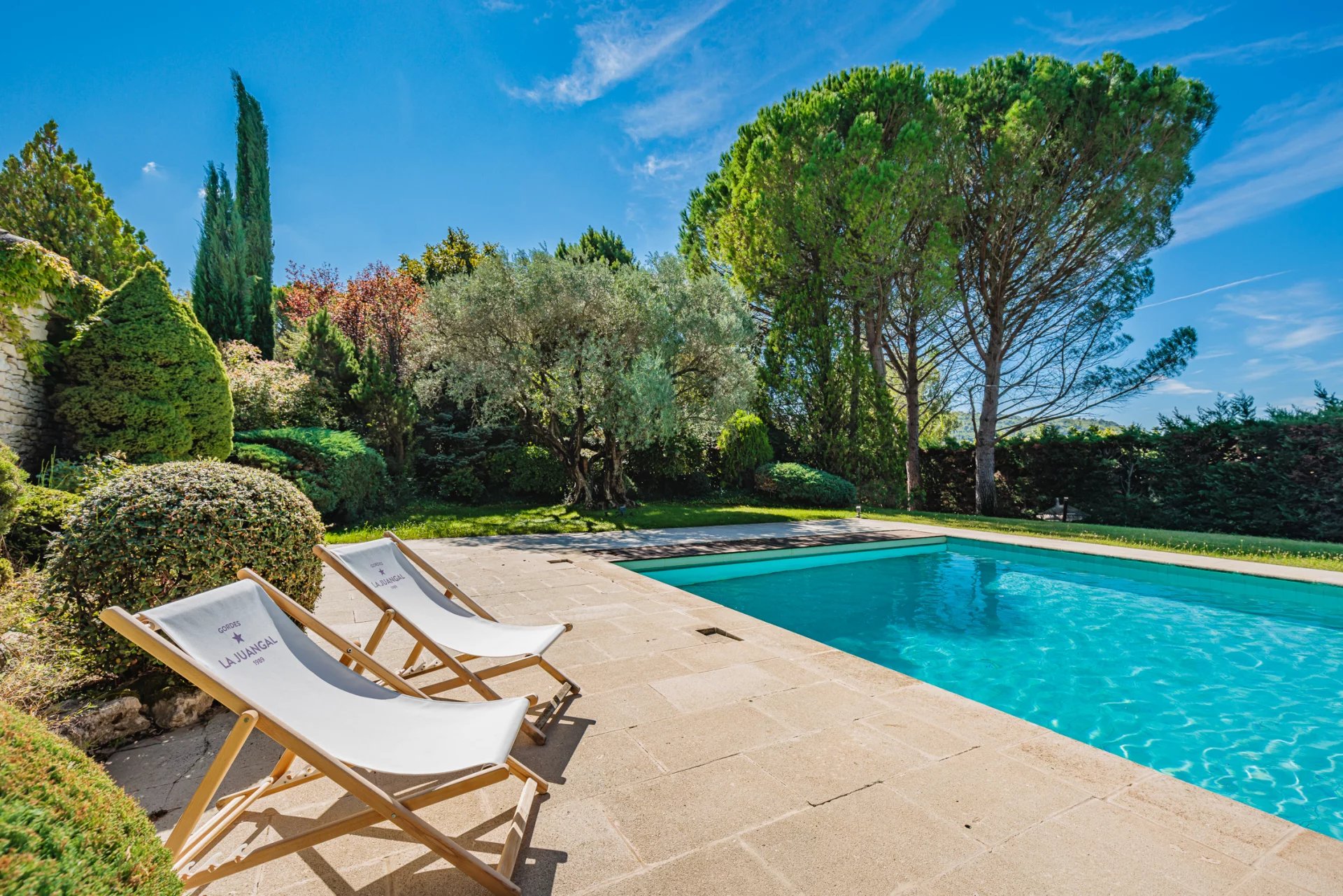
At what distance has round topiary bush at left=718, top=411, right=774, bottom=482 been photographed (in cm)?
1630

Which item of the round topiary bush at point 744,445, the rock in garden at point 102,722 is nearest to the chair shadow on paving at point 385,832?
the rock in garden at point 102,722

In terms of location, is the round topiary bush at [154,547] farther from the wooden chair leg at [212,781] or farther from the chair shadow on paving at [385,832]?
the wooden chair leg at [212,781]

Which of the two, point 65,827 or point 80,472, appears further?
point 80,472

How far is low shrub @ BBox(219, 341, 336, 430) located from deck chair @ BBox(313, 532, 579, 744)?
964 cm

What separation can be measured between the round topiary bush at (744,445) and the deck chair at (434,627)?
13010 mm

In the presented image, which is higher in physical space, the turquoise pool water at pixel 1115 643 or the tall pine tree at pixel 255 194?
the tall pine tree at pixel 255 194

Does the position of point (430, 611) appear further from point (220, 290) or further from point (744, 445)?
point (220, 290)

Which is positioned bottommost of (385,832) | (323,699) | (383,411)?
(385,832)

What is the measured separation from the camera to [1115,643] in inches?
219

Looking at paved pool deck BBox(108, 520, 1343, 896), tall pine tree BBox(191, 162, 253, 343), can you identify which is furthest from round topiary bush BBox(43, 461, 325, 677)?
tall pine tree BBox(191, 162, 253, 343)

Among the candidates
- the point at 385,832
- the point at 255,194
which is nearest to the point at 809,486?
the point at 385,832

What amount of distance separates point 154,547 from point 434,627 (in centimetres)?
150

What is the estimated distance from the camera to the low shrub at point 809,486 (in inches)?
596

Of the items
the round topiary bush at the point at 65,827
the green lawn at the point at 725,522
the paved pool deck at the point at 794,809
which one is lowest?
the green lawn at the point at 725,522
